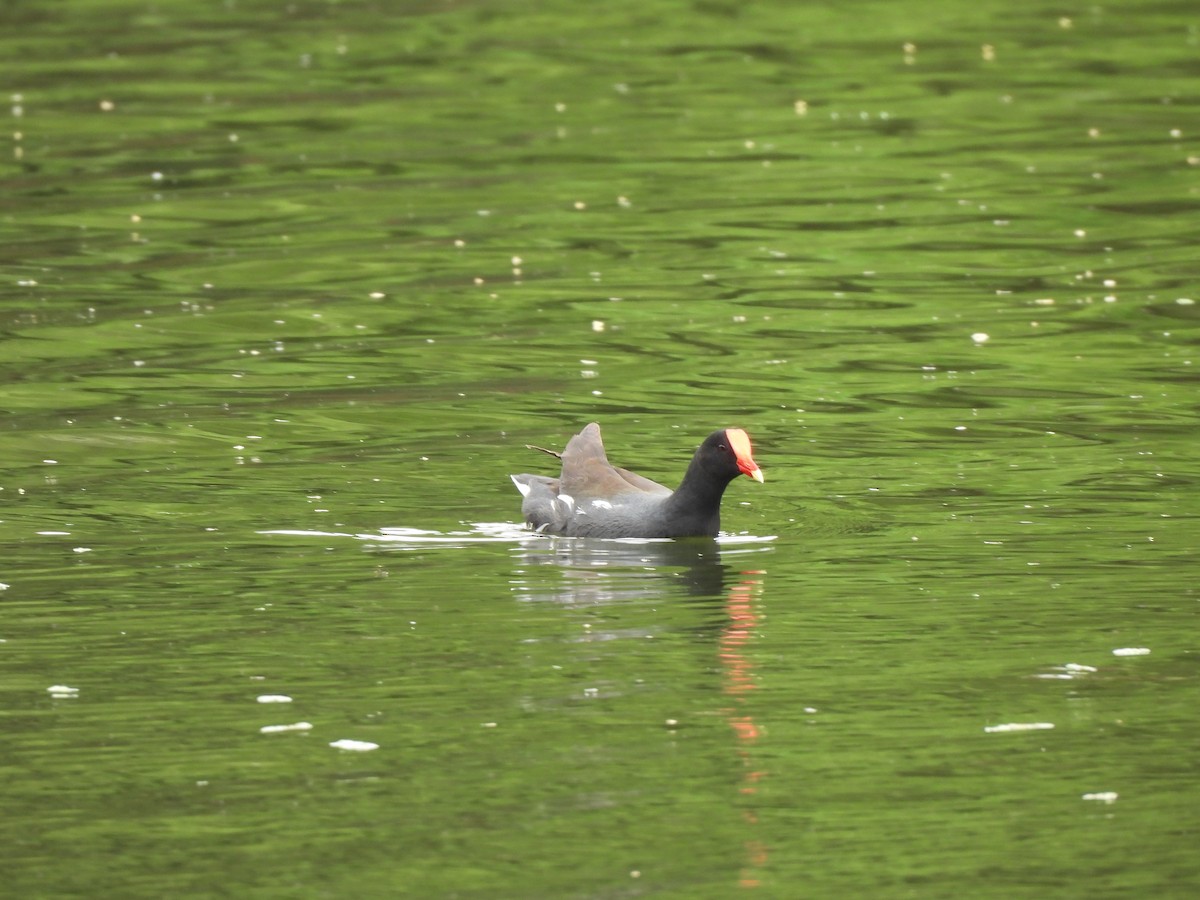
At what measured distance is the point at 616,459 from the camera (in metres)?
15.6

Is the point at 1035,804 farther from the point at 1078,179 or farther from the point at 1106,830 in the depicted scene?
the point at 1078,179

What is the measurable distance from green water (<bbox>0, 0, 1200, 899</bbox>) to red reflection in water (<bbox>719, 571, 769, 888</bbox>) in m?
0.03

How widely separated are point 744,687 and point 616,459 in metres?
5.37

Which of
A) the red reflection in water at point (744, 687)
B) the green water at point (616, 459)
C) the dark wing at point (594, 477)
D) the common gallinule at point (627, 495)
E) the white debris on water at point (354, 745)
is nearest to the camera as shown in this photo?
the red reflection in water at point (744, 687)

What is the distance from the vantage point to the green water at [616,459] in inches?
347

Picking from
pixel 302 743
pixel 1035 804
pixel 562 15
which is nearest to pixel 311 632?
pixel 302 743

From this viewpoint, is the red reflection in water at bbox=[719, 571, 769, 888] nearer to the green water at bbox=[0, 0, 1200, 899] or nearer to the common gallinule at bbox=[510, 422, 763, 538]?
the green water at bbox=[0, 0, 1200, 899]

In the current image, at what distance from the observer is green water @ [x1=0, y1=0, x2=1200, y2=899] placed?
8812 millimetres

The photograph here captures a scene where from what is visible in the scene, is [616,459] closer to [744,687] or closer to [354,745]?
[744,687]

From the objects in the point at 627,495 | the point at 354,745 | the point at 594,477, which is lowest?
the point at 354,745

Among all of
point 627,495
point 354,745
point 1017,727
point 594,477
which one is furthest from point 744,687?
point 594,477

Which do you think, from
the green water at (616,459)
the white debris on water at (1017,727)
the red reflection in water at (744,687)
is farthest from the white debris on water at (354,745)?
the white debris on water at (1017,727)

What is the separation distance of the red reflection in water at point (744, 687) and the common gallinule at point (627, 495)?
760 mm

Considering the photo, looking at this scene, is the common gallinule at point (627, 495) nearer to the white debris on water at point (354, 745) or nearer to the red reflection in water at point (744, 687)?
the red reflection in water at point (744, 687)
